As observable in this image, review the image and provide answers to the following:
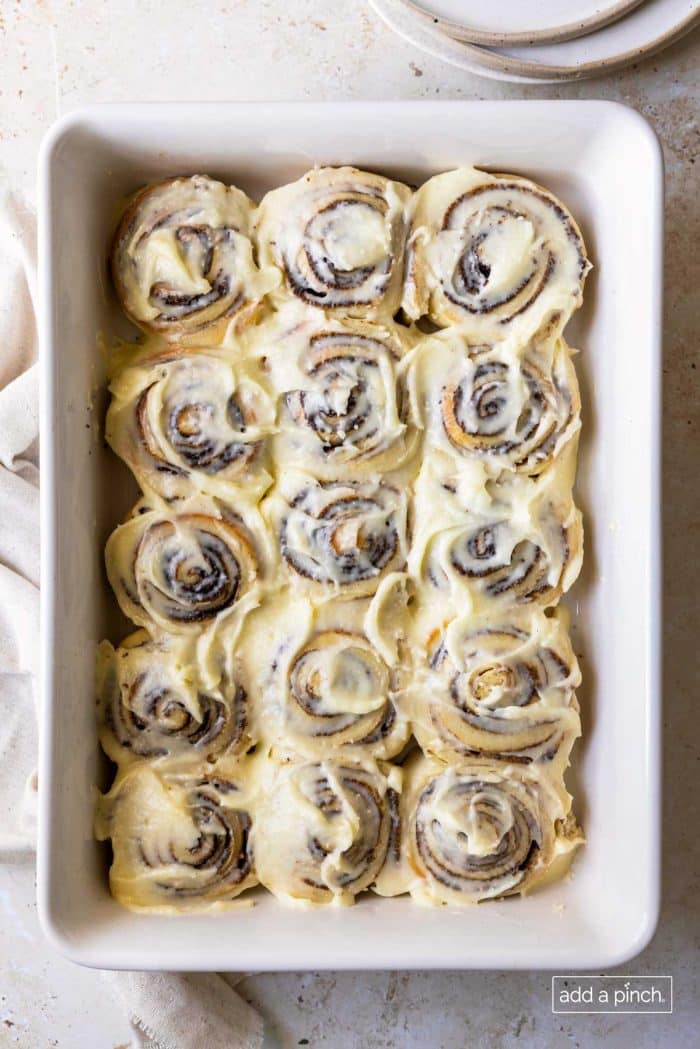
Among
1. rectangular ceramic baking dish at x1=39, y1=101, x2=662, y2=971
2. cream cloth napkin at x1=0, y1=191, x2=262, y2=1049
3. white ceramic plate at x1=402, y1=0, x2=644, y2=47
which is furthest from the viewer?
cream cloth napkin at x1=0, y1=191, x2=262, y2=1049

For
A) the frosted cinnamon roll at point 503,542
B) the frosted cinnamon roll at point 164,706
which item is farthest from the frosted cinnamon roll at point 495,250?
the frosted cinnamon roll at point 164,706

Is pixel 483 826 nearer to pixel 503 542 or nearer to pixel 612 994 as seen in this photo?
pixel 503 542

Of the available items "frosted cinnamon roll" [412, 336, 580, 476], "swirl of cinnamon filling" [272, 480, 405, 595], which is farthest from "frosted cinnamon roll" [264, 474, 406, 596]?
"frosted cinnamon roll" [412, 336, 580, 476]

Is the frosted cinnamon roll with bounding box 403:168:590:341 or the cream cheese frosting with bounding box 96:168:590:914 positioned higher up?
the frosted cinnamon roll with bounding box 403:168:590:341

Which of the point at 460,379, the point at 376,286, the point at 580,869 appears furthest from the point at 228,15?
the point at 580,869

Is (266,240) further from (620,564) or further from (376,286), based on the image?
(620,564)

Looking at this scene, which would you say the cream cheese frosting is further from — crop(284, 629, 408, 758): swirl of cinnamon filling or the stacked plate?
the stacked plate
